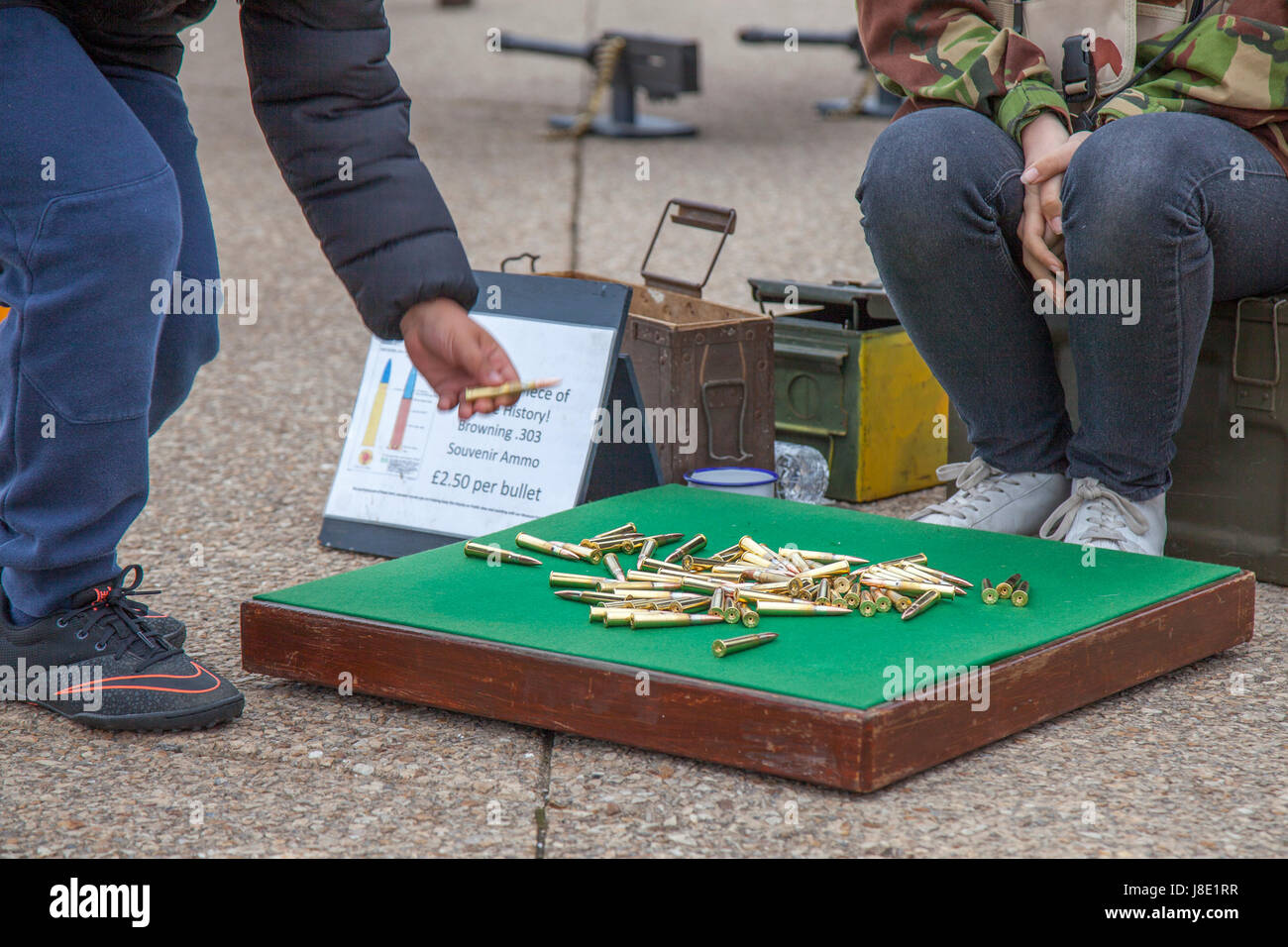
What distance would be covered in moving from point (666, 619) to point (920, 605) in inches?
14.4

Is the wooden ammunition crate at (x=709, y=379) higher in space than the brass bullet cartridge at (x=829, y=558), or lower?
higher

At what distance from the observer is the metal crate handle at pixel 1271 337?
8.78ft

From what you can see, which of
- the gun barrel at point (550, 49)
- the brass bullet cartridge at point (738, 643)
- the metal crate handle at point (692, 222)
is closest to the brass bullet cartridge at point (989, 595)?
the brass bullet cartridge at point (738, 643)

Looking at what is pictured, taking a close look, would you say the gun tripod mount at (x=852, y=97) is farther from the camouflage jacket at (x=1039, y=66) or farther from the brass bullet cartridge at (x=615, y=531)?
the brass bullet cartridge at (x=615, y=531)

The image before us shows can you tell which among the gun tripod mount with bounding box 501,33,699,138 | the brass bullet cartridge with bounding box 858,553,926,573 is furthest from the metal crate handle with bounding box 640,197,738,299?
the gun tripod mount with bounding box 501,33,699,138

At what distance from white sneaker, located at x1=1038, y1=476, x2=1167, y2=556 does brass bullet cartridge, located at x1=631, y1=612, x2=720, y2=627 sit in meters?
0.75

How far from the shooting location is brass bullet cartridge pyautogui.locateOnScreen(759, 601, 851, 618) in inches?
89.1

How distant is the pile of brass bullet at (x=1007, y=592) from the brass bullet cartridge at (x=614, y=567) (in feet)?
1.75

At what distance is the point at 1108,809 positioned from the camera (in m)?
1.94

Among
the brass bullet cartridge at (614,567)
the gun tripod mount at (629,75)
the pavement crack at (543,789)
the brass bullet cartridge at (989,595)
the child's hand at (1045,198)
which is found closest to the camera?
the pavement crack at (543,789)

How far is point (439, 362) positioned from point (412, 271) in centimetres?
12

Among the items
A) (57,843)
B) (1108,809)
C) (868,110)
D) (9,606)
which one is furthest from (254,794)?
(868,110)

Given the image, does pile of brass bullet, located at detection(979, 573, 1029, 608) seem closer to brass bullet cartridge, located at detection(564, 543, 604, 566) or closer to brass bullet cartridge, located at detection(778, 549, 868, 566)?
brass bullet cartridge, located at detection(778, 549, 868, 566)

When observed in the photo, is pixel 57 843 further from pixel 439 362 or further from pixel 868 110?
pixel 868 110
